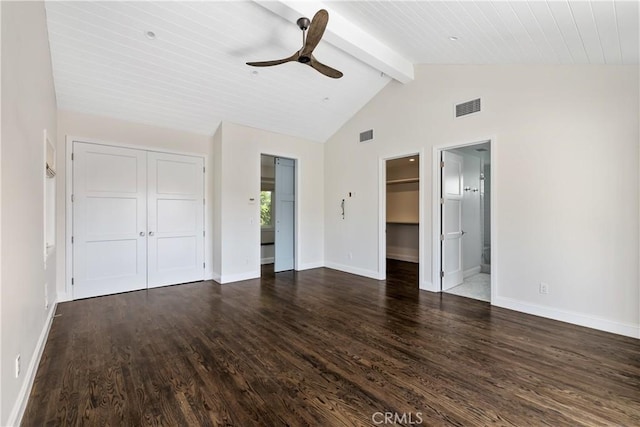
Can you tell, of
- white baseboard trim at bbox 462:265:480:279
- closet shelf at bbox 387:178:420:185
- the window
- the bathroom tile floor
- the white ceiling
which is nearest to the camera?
the white ceiling

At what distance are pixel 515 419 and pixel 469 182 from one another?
4364mm

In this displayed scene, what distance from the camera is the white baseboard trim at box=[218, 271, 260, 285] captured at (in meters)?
5.25

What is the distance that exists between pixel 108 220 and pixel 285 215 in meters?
3.15

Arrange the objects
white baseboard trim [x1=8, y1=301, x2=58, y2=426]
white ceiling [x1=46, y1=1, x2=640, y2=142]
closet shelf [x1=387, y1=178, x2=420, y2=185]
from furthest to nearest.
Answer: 1. closet shelf [x1=387, y1=178, x2=420, y2=185]
2. white ceiling [x1=46, y1=1, x2=640, y2=142]
3. white baseboard trim [x1=8, y1=301, x2=58, y2=426]

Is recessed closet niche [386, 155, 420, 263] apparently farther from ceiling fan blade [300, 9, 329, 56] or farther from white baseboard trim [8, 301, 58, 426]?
white baseboard trim [8, 301, 58, 426]

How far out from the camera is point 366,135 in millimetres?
5762

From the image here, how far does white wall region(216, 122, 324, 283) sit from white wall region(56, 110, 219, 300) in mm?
450

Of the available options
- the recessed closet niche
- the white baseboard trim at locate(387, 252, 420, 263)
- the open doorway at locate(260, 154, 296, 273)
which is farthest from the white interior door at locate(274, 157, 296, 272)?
the white baseboard trim at locate(387, 252, 420, 263)

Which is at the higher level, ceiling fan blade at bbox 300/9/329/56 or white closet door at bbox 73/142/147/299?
ceiling fan blade at bbox 300/9/329/56

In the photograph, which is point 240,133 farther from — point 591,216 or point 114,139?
point 591,216

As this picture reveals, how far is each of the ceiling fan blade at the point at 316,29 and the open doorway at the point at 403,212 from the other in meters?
4.70

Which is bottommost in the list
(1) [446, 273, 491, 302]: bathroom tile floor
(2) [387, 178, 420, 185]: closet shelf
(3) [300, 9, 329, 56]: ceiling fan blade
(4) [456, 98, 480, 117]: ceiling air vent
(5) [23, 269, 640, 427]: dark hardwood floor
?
(5) [23, 269, 640, 427]: dark hardwood floor

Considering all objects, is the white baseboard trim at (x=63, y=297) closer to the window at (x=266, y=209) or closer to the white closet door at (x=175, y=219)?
the white closet door at (x=175, y=219)

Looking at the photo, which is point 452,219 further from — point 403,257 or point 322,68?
point 322,68
